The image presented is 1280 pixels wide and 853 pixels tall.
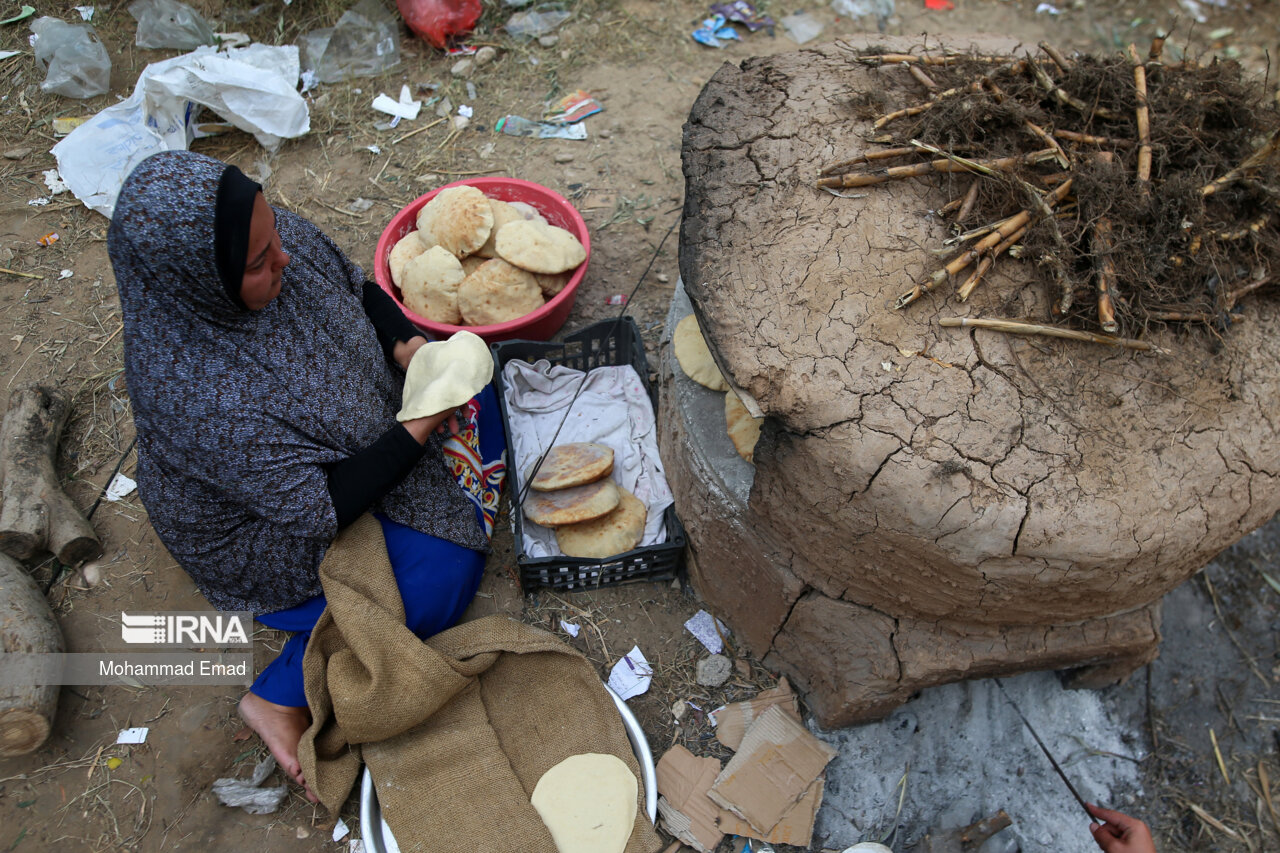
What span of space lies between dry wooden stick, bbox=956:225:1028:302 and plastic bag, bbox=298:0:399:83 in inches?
151

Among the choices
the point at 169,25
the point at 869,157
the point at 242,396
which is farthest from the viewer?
the point at 169,25

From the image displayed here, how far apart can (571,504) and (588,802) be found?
0.92 metres

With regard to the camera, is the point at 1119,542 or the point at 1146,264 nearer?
the point at 1119,542

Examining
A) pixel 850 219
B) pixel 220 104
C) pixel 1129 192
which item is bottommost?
pixel 220 104

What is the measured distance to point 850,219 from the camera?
2023 millimetres

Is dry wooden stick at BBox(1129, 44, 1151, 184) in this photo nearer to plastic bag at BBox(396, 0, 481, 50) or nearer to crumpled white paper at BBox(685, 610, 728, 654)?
crumpled white paper at BBox(685, 610, 728, 654)

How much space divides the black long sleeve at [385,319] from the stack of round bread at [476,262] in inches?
15.2

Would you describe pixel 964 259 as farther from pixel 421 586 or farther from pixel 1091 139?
pixel 421 586

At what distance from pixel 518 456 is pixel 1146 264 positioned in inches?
82.2

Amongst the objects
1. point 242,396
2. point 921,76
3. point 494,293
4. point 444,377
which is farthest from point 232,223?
point 921,76

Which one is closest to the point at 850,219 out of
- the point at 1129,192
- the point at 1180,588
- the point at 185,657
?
the point at 1129,192

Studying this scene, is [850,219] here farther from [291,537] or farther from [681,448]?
[291,537]

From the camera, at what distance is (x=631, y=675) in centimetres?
259

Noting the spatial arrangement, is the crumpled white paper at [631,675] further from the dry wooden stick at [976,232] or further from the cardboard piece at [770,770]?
the dry wooden stick at [976,232]
